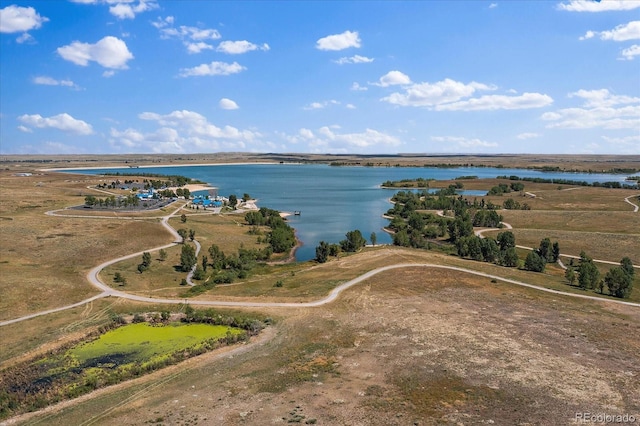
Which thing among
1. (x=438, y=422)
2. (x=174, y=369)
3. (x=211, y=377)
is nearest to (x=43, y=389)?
(x=174, y=369)

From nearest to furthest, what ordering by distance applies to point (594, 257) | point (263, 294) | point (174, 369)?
point (174, 369) → point (263, 294) → point (594, 257)

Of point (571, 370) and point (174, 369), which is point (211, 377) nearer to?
point (174, 369)

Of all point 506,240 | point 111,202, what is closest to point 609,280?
point 506,240

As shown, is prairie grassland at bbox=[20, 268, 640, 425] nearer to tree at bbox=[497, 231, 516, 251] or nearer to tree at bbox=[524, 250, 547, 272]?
tree at bbox=[524, 250, 547, 272]

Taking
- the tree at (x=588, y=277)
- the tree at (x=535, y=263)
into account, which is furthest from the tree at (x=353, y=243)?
the tree at (x=588, y=277)

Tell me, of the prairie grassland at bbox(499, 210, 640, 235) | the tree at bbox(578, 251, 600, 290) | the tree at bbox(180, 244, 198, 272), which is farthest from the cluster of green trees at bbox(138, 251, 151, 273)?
the prairie grassland at bbox(499, 210, 640, 235)

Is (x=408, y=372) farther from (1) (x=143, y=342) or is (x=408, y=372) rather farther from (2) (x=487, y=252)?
(2) (x=487, y=252)

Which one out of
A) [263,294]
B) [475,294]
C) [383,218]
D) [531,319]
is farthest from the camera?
[383,218]
